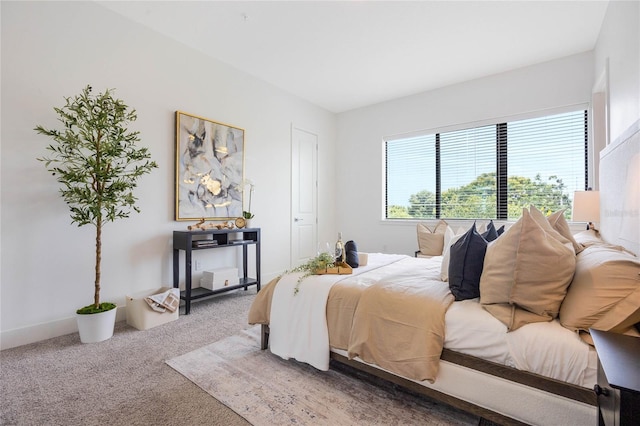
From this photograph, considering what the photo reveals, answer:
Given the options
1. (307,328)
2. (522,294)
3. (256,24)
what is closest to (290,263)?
(307,328)

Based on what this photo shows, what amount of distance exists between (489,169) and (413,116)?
143 centimetres

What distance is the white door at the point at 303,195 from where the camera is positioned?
16.1 ft

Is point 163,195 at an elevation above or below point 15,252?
above

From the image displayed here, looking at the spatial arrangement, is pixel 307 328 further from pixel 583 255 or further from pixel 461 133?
pixel 461 133

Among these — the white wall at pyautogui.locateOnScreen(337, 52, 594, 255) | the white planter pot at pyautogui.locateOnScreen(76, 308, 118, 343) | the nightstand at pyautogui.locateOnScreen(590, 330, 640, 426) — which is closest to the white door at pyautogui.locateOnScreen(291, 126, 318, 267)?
the white wall at pyautogui.locateOnScreen(337, 52, 594, 255)

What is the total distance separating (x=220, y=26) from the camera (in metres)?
3.10

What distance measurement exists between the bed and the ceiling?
228cm

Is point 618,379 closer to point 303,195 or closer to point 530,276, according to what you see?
point 530,276

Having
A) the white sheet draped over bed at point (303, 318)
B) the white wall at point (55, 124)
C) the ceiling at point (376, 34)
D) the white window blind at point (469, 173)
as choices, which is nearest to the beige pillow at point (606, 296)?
the white sheet draped over bed at point (303, 318)

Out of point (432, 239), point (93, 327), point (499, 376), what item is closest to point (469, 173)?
point (432, 239)

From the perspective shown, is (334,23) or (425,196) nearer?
(334,23)

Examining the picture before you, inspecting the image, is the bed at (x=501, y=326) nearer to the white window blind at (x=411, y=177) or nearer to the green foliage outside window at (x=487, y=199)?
the green foliage outside window at (x=487, y=199)

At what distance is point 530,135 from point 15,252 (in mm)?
5600

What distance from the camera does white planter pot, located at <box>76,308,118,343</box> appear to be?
2.40 m
